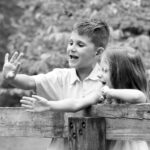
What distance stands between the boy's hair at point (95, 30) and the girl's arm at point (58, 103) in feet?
1.96

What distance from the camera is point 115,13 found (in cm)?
787

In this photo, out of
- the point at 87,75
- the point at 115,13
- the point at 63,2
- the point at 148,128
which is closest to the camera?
the point at 148,128

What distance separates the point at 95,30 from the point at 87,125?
0.92 meters

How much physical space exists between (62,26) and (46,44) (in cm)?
53

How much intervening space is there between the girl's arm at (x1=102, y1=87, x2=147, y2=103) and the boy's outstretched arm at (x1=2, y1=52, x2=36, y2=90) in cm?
59

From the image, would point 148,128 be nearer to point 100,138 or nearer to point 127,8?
point 100,138

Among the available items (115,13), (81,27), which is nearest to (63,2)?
(115,13)

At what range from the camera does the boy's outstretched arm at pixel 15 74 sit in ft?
11.1

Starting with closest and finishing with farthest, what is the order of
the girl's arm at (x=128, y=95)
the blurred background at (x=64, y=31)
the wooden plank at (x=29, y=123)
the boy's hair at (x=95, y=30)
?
the girl's arm at (x=128, y=95) → the wooden plank at (x=29, y=123) → the boy's hair at (x=95, y=30) → the blurred background at (x=64, y=31)

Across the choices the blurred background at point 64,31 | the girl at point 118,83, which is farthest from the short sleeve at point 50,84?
the blurred background at point 64,31

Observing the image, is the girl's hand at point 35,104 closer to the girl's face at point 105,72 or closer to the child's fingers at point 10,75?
the child's fingers at point 10,75

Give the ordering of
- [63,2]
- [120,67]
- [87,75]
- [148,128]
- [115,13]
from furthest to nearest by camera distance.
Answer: [63,2] → [115,13] → [87,75] → [120,67] → [148,128]

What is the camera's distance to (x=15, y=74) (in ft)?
11.1

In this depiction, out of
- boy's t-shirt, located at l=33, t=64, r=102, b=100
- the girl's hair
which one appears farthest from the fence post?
boy's t-shirt, located at l=33, t=64, r=102, b=100
